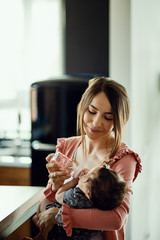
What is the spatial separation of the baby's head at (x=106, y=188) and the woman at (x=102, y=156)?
0.03 metres

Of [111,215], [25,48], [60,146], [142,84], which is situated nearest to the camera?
[111,215]

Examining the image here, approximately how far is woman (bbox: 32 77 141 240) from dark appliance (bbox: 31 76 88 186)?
0.64 m

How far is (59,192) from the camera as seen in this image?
1.24 m

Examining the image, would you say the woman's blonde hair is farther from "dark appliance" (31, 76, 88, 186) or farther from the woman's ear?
"dark appliance" (31, 76, 88, 186)

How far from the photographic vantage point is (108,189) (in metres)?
1.10

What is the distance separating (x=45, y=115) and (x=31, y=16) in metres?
1.78

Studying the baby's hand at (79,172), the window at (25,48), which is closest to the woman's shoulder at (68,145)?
the baby's hand at (79,172)

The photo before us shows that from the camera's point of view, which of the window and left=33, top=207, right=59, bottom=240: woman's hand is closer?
left=33, top=207, right=59, bottom=240: woman's hand

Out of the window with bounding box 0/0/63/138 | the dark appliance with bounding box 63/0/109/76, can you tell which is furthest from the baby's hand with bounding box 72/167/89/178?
the window with bounding box 0/0/63/138

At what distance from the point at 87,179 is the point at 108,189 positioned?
0.10 meters

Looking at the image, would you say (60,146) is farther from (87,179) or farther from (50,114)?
(50,114)

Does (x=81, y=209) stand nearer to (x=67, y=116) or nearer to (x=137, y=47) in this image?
(x=67, y=116)

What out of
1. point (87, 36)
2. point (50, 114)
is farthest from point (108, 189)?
point (87, 36)

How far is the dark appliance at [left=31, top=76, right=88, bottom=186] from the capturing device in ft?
6.54
